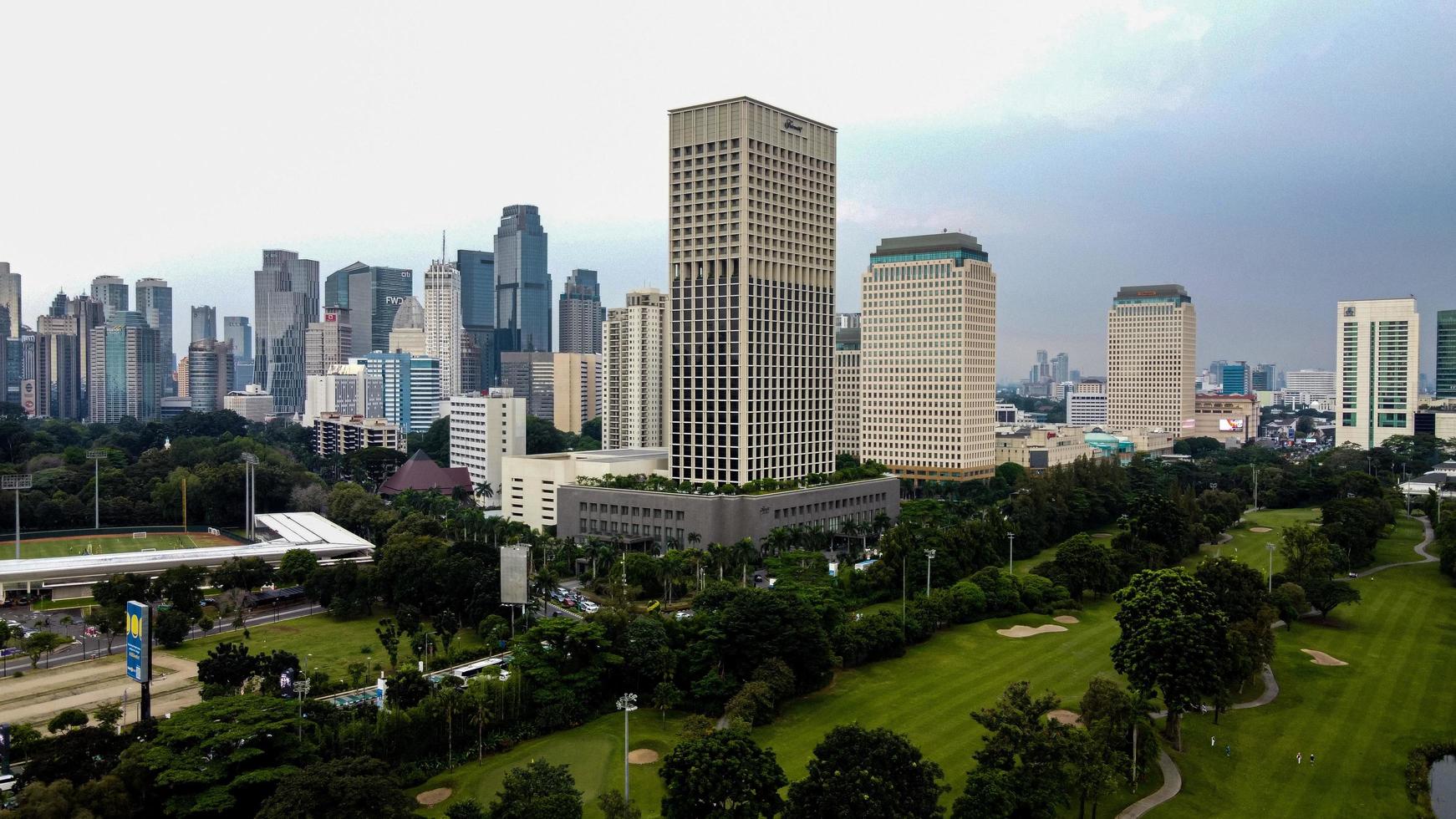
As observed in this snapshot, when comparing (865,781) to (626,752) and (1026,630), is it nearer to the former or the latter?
(626,752)

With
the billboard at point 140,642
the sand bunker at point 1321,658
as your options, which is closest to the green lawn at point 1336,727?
the sand bunker at point 1321,658

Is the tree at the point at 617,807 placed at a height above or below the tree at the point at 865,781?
below

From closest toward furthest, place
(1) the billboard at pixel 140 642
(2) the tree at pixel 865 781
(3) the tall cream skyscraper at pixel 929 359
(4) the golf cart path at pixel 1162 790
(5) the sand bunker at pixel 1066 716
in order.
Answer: (2) the tree at pixel 865 781 < (4) the golf cart path at pixel 1162 790 < (1) the billboard at pixel 140 642 < (5) the sand bunker at pixel 1066 716 < (3) the tall cream skyscraper at pixel 929 359

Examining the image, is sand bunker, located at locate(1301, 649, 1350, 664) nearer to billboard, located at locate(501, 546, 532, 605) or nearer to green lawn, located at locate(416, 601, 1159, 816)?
green lawn, located at locate(416, 601, 1159, 816)

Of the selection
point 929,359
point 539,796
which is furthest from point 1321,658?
point 929,359

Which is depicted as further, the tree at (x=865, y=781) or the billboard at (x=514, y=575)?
the billboard at (x=514, y=575)

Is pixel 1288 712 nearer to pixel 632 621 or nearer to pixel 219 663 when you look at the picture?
pixel 632 621

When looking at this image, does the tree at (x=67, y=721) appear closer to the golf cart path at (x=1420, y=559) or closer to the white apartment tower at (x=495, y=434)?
the white apartment tower at (x=495, y=434)
